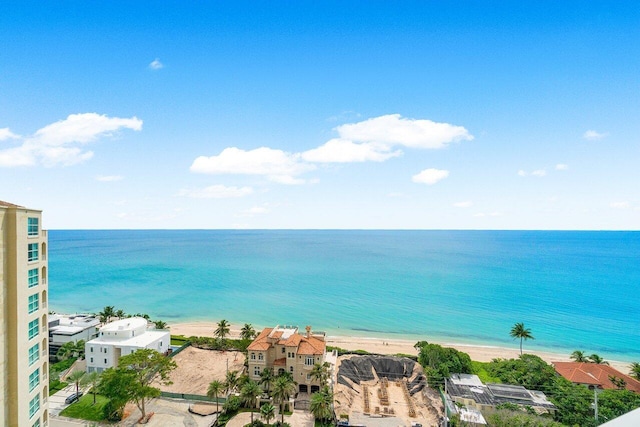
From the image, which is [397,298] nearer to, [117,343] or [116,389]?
[117,343]

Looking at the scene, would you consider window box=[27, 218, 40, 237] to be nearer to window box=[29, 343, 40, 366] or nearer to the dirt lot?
window box=[29, 343, 40, 366]

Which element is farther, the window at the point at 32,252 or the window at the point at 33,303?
the window at the point at 33,303

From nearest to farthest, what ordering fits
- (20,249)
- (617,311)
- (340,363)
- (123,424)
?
(20,249), (123,424), (340,363), (617,311)

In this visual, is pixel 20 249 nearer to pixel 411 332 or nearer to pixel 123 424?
pixel 123 424

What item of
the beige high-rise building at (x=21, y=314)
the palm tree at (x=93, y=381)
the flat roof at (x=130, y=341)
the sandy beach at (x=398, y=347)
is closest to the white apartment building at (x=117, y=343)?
the flat roof at (x=130, y=341)

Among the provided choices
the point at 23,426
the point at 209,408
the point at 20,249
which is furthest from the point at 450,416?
the point at 20,249

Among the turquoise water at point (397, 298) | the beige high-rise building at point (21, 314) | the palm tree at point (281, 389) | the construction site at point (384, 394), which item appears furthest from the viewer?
the turquoise water at point (397, 298)

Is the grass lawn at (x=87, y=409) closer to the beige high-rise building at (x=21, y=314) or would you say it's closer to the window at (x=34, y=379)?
the beige high-rise building at (x=21, y=314)
